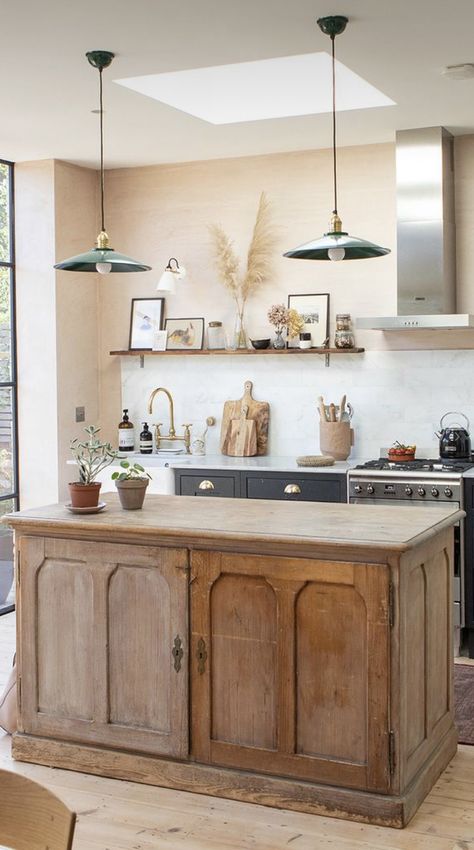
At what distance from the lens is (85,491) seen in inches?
168

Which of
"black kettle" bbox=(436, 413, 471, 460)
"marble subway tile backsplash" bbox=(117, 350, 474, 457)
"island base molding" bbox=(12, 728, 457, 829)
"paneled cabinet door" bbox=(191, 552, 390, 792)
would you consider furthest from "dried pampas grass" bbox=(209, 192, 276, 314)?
"island base molding" bbox=(12, 728, 457, 829)

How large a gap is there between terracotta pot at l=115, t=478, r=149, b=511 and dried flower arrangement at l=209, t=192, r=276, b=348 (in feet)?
9.28

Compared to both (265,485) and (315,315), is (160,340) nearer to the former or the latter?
(315,315)

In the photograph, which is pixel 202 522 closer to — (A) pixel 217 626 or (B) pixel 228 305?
(A) pixel 217 626

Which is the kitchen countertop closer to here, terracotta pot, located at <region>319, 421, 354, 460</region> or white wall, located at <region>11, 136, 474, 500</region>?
terracotta pot, located at <region>319, 421, 354, 460</region>

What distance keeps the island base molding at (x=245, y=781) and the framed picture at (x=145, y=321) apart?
373 centimetres

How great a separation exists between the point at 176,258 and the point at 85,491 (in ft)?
11.3

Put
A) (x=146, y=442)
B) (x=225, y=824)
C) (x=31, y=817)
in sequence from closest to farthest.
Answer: (x=31, y=817) → (x=225, y=824) → (x=146, y=442)

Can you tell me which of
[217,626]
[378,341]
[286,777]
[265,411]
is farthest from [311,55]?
[286,777]

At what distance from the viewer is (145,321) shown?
750 centimetres

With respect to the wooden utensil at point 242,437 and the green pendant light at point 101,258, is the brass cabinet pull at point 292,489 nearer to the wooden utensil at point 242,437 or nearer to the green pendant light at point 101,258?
the wooden utensil at point 242,437

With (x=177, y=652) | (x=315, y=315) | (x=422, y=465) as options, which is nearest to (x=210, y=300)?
(x=315, y=315)

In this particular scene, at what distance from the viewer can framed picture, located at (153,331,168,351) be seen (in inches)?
289

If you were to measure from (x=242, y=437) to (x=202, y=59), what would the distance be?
2806 mm
